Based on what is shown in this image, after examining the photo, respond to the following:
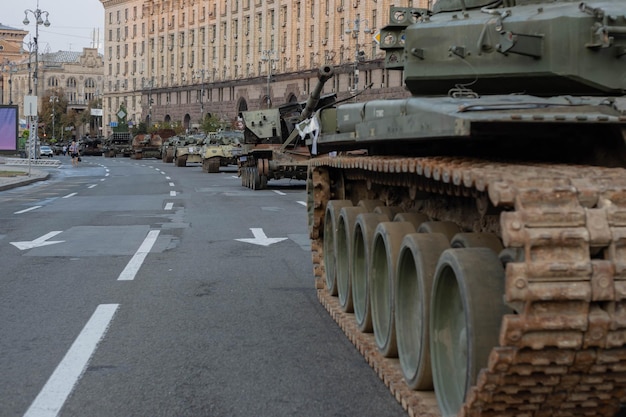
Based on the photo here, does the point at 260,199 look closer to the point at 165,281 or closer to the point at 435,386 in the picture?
the point at 165,281

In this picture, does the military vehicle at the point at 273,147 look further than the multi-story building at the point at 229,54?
No

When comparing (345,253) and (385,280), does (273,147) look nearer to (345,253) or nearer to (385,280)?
(345,253)

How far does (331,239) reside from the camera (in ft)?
29.3

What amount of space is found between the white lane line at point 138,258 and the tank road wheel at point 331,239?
261 cm

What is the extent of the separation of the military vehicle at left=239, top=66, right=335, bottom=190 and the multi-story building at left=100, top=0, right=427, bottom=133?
2321cm

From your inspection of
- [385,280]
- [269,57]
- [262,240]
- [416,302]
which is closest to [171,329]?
[385,280]

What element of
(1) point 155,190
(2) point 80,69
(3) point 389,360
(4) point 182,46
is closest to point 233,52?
(4) point 182,46

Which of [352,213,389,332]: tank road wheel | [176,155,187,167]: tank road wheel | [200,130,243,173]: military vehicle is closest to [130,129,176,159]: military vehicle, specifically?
[176,155,187,167]: tank road wheel

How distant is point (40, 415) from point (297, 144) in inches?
925

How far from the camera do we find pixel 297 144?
28.6 meters

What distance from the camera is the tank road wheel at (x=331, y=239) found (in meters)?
8.45

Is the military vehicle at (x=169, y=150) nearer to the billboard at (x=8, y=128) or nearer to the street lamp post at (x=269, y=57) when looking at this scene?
the street lamp post at (x=269, y=57)

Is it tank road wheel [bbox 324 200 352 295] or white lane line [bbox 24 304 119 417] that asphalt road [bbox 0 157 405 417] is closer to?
white lane line [bbox 24 304 119 417]

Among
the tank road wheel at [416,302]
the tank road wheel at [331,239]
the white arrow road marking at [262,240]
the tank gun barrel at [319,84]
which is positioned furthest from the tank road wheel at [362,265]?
the white arrow road marking at [262,240]
